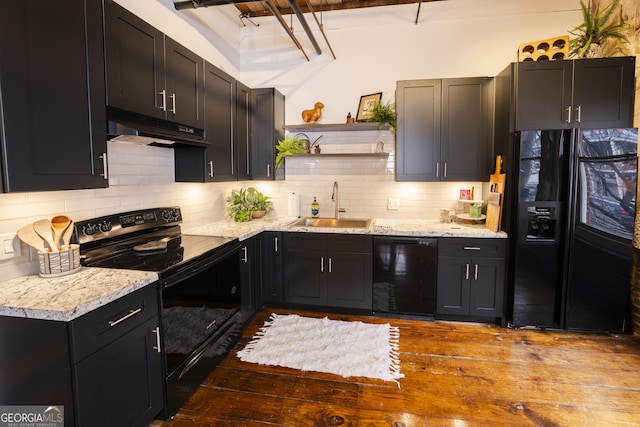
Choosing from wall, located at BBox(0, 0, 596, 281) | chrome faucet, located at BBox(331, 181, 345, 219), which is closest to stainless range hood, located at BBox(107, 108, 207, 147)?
wall, located at BBox(0, 0, 596, 281)

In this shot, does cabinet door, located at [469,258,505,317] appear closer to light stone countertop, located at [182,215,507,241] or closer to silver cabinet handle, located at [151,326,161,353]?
light stone countertop, located at [182,215,507,241]

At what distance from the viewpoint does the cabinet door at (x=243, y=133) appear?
10.5ft

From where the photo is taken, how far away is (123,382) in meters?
1.48

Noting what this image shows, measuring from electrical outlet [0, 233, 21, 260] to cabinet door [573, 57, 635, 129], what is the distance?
3.98 m

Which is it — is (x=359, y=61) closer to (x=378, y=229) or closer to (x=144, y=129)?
(x=378, y=229)

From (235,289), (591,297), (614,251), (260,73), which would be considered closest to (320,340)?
(235,289)

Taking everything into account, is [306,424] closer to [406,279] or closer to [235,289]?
[235,289]

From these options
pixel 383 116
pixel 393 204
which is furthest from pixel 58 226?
pixel 393 204

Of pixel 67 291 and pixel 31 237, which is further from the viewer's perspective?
pixel 31 237

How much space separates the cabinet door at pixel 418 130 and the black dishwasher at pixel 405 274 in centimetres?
71

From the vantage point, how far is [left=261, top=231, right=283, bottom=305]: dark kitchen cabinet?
3201 mm

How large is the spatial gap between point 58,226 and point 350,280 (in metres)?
2.28

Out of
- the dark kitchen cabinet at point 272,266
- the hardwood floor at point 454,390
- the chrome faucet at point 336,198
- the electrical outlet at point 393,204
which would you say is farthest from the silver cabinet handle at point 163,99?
the electrical outlet at point 393,204

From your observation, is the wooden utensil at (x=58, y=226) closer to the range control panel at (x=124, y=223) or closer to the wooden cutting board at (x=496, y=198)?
the range control panel at (x=124, y=223)
